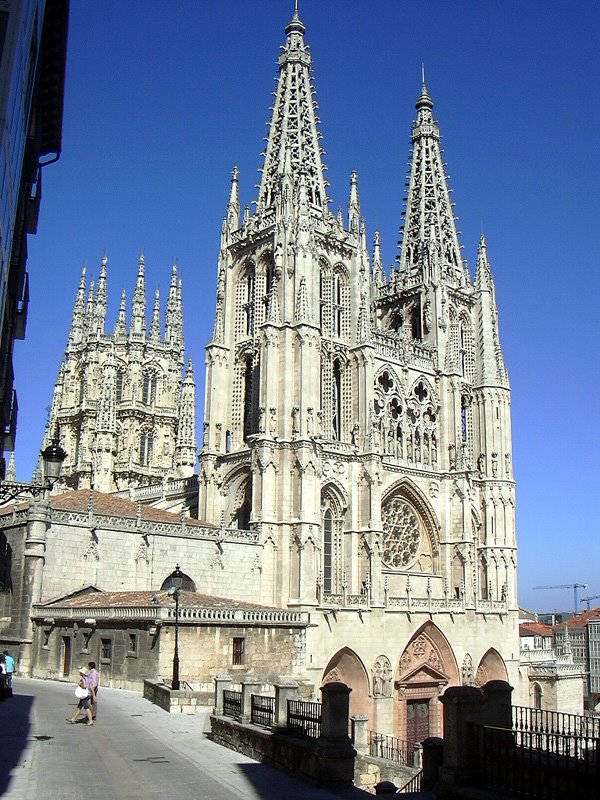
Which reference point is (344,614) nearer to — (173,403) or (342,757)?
(342,757)

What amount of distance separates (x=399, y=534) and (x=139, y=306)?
3458 centimetres

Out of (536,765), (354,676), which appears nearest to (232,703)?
(536,765)

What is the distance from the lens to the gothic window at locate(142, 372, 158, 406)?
2864 inches

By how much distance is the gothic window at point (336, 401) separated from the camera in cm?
4766

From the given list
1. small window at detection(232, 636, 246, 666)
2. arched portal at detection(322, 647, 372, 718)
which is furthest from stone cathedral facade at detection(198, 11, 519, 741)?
small window at detection(232, 636, 246, 666)

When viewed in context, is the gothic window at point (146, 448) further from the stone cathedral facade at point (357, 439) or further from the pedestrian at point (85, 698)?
the pedestrian at point (85, 698)

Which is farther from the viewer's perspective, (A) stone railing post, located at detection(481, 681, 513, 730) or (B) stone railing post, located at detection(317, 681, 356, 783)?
(B) stone railing post, located at detection(317, 681, 356, 783)

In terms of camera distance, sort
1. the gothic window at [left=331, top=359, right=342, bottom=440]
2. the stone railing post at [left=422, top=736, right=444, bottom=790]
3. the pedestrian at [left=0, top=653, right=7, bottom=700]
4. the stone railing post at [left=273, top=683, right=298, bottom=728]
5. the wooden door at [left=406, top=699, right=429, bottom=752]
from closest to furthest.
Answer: the stone railing post at [left=422, top=736, right=444, bottom=790] → the stone railing post at [left=273, top=683, right=298, bottom=728] → the pedestrian at [left=0, top=653, right=7, bottom=700] → the wooden door at [left=406, top=699, right=429, bottom=752] → the gothic window at [left=331, top=359, right=342, bottom=440]

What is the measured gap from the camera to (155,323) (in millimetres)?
76312

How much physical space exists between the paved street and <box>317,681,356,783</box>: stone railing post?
46 cm

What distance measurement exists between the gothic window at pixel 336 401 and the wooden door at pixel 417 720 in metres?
13.6

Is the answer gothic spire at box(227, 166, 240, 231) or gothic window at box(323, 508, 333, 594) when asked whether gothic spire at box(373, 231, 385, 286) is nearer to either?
gothic spire at box(227, 166, 240, 231)

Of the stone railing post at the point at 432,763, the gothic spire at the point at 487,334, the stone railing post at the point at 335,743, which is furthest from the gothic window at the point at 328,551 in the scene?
the stone railing post at the point at 335,743

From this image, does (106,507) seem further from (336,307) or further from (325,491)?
Answer: (336,307)
